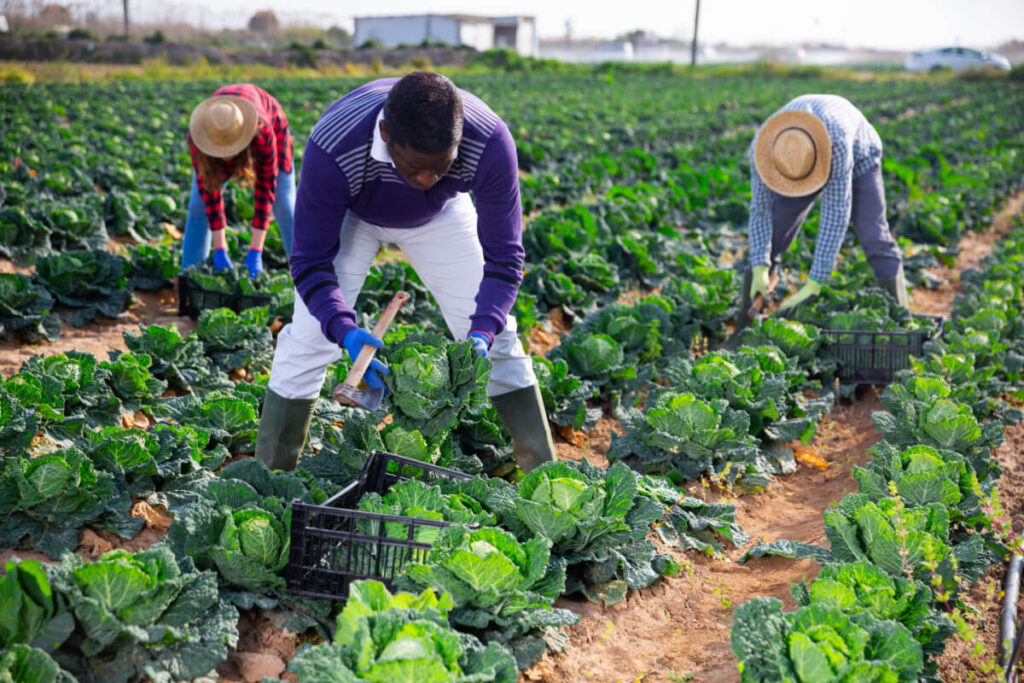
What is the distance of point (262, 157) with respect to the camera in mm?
5656

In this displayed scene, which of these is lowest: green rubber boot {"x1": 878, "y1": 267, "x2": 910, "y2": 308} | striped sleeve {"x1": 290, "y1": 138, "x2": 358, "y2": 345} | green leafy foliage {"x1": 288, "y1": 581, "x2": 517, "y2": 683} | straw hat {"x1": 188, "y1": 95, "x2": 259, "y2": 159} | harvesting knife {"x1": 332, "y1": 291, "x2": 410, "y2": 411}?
green leafy foliage {"x1": 288, "y1": 581, "x2": 517, "y2": 683}

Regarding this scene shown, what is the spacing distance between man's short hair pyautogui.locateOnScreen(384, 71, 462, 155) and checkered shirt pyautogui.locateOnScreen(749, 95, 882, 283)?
3.15 m

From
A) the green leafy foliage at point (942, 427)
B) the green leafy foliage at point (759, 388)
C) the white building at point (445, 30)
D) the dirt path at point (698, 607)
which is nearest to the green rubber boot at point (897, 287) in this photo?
the green leafy foliage at point (759, 388)

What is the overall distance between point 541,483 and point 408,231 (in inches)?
42.4

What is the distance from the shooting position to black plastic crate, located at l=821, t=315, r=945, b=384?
5.35m

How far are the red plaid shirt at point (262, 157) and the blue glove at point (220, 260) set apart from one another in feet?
0.51

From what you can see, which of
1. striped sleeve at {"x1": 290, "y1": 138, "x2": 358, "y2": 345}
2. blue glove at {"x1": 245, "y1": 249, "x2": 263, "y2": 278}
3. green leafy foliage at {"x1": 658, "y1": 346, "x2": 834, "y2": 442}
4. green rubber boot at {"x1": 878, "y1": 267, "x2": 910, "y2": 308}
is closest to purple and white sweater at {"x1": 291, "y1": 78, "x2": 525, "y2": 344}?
striped sleeve at {"x1": 290, "y1": 138, "x2": 358, "y2": 345}

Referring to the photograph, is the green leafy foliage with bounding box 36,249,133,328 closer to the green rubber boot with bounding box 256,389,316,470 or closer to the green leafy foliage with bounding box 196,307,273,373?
the green leafy foliage with bounding box 196,307,273,373

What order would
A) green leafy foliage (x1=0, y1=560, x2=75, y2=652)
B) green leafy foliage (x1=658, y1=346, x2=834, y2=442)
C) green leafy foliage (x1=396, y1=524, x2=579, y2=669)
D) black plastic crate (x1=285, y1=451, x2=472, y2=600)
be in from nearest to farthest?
green leafy foliage (x1=0, y1=560, x2=75, y2=652) < green leafy foliage (x1=396, y1=524, x2=579, y2=669) < black plastic crate (x1=285, y1=451, x2=472, y2=600) < green leafy foliage (x1=658, y1=346, x2=834, y2=442)

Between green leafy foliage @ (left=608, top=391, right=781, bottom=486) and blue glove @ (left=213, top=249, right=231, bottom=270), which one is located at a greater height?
blue glove @ (left=213, top=249, right=231, bottom=270)

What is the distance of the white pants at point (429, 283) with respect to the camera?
3.35m

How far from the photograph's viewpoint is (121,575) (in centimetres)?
245

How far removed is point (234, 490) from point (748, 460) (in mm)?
2456

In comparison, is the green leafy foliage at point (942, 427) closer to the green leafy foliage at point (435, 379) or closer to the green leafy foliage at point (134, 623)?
the green leafy foliage at point (435, 379)
